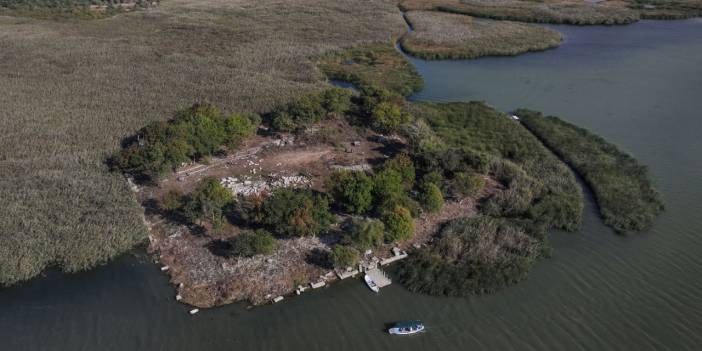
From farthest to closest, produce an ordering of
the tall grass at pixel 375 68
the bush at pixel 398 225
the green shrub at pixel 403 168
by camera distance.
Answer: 1. the tall grass at pixel 375 68
2. the green shrub at pixel 403 168
3. the bush at pixel 398 225

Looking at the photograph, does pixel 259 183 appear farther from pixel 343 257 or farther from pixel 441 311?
pixel 441 311

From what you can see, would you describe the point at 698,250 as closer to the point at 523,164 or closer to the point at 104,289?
the point at 523,164

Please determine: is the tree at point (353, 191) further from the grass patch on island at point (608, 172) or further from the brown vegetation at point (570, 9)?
the brown vegetation at point (570, 9)

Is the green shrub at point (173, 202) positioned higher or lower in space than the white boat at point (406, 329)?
higher

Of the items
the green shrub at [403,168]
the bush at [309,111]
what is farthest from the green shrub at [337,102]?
the green shrub at [403,168]

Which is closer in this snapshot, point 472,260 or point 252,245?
point 252,245

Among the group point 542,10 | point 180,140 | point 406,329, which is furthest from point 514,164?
point 542,10

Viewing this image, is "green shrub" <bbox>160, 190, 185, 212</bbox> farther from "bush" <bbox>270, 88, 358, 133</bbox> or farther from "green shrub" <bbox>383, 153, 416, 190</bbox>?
"green shrub" <bbox>383, 153, 416, 190</bbox>
